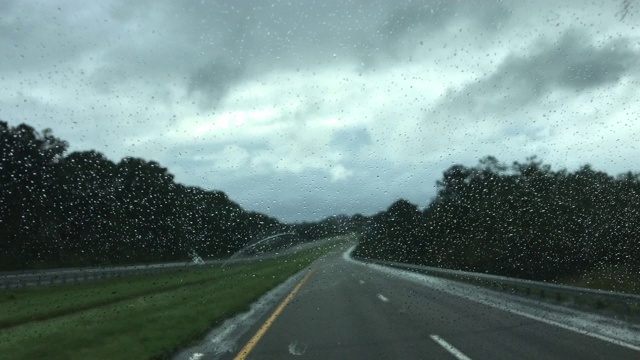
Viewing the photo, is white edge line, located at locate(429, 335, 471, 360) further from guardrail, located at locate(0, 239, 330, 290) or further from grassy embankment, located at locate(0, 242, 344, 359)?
guardrail, located at locate(0, 239, 330, 290)

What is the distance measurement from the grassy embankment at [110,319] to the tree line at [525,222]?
5356 millimetres

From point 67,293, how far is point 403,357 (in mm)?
20356

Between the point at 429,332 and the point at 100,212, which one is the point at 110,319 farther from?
the point at 100,212

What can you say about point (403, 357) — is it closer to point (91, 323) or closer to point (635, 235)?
point (91, 323)

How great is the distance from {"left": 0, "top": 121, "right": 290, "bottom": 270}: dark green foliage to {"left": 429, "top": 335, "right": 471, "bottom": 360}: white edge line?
6.15 metres

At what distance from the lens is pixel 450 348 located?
9336mm

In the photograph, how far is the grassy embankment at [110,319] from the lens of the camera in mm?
10367

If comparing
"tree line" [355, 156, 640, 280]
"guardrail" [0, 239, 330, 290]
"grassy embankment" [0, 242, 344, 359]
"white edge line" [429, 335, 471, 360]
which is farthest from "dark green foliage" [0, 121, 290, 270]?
"white edge line" [429, 335, 471, 360]

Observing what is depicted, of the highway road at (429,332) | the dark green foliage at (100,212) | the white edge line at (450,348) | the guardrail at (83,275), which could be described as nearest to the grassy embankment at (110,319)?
the guardrail at (83,275)

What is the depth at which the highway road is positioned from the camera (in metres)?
9.04

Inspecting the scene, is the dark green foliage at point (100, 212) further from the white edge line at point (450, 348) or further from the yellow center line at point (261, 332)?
the white edge line at point (450, 348)

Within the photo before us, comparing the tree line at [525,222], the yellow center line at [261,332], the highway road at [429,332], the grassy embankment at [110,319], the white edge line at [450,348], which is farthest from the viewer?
the tree line at [525,222]

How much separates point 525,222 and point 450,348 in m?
16.1

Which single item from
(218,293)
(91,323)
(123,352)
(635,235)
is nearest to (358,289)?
(218,293)
